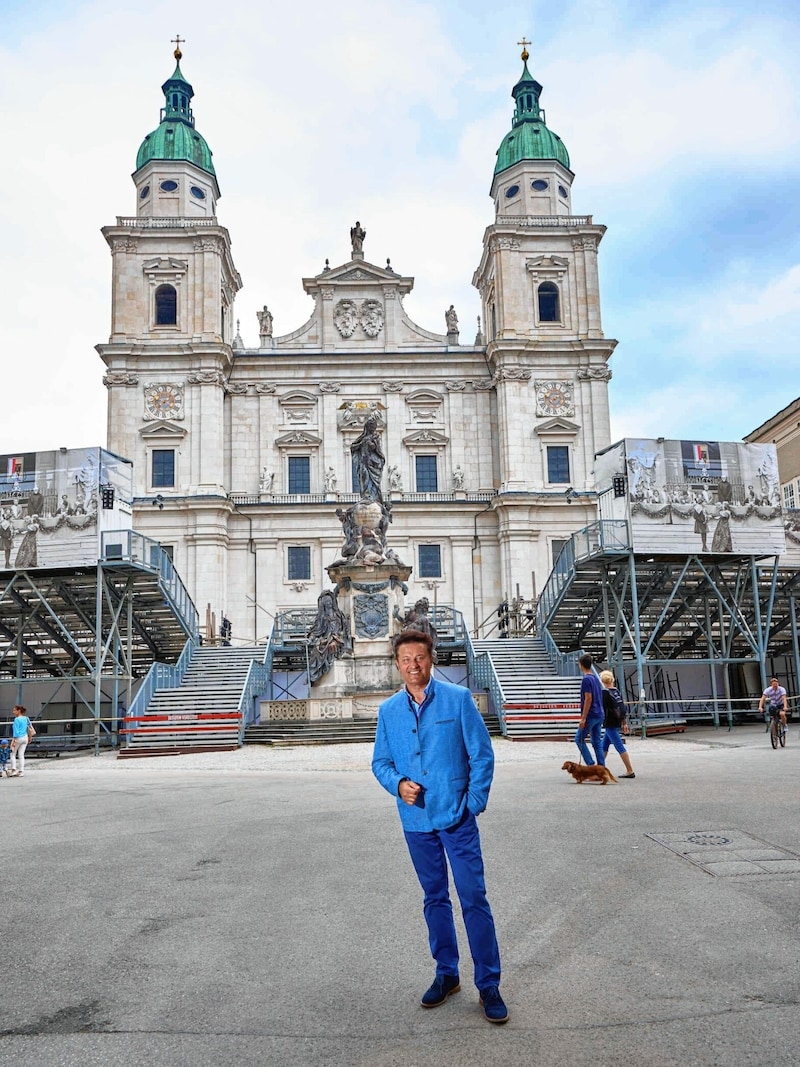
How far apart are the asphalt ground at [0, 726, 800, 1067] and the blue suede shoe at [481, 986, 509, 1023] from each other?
Result: 50 mm

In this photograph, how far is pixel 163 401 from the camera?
156 ft

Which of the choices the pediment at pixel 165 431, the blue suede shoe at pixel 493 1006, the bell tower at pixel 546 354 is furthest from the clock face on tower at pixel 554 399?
the blue suede shoe at pixel 493 1006

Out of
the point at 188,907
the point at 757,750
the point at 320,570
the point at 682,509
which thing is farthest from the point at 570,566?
the point at 188,907

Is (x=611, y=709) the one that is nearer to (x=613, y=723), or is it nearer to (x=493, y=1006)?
(x=613, y=723)

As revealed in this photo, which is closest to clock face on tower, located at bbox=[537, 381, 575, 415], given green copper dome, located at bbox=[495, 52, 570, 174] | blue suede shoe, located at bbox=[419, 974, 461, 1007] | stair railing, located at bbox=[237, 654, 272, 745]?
green copper dome, located at bbox=[495, 52, 570, 174]

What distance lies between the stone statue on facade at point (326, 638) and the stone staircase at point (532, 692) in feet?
15.0

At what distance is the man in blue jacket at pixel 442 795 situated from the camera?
15.7 feet

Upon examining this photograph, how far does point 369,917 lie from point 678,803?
5.39 meters

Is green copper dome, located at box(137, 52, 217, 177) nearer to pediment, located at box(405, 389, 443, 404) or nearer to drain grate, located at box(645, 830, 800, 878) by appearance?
pediment, located at box(405, 389, 443, 404)

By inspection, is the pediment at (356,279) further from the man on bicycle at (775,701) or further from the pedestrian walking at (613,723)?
the pedestrian walking at (613,723)

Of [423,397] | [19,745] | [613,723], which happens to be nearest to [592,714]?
[613,723]

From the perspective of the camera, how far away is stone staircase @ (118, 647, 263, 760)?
24688 mm

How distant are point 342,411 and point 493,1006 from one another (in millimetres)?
44930

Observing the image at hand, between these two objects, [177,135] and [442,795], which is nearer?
[442,795]
